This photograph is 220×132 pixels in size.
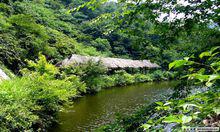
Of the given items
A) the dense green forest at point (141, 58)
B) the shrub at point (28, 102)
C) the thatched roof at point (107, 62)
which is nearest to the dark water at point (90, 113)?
the dense green forest at point (141, 58)

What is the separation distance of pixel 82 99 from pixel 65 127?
7.48 m

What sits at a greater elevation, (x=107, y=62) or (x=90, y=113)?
(x=107, y=62)

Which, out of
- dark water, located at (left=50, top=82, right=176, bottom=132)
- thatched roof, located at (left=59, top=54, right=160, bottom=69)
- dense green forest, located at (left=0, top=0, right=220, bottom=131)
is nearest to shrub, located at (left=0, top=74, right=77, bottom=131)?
dense green forest, located at (left=0, top=0, right=220, bottom=131)

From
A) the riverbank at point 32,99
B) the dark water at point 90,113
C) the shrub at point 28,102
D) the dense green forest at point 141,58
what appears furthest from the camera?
the dark water at point 90,113

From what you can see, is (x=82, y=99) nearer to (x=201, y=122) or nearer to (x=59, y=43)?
(x=59, y=43)

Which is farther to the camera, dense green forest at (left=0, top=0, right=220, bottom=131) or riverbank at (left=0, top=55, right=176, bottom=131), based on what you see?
riverbank at (left=0, top=55, right=176, bottom=131)

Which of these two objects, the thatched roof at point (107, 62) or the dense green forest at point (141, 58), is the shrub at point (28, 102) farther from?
the thatched roof at point (107, 62)

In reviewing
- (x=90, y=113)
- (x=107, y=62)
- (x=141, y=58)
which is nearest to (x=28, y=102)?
(x=90, y=113)

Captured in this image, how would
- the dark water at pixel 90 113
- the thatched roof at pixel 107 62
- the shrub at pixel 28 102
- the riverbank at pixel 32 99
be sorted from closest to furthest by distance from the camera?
the shrub at pixel 28 102 → the riverbank at pixel 32 99 → the dark water at pixel 90 113 → the thatched roof at pixel 107 62

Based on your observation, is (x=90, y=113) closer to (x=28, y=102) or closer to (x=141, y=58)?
(x=28, y=102)

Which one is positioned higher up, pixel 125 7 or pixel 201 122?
pixel 125 7

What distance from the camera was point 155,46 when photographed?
456 cm

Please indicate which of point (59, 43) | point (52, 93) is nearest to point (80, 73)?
point (59, 43)

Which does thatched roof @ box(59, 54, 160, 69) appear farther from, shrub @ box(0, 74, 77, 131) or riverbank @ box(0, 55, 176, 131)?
shrub @ box(0, 74, 77, 131)
